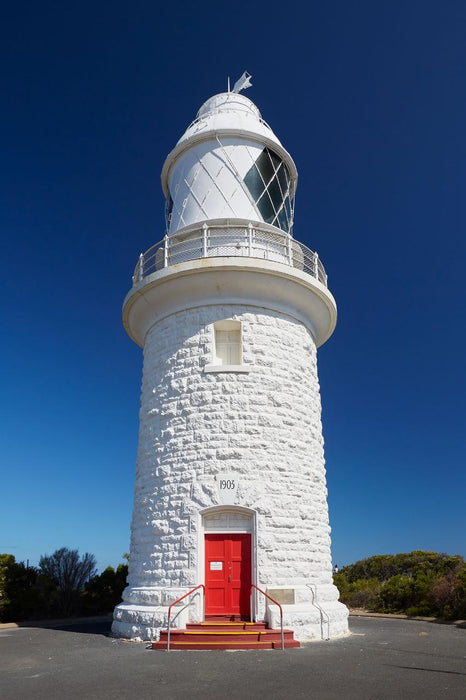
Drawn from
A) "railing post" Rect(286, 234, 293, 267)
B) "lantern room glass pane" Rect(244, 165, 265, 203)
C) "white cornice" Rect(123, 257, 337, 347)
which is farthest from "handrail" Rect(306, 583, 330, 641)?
"lantern room glass pane" Rect(244, 165, 265, 203)

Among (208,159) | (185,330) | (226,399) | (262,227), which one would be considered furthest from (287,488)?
(208,159)

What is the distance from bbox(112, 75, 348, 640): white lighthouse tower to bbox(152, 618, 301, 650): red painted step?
0.39 meters

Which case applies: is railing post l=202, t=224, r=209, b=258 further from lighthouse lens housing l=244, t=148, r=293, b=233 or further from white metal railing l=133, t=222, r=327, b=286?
lighthouse lens housing l=244, t=148, r=293, b=233

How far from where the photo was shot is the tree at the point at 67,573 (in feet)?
60.0

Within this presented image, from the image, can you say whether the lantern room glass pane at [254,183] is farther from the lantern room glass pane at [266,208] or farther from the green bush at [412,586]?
the green bush at [412,586]

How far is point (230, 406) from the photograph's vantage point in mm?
12547

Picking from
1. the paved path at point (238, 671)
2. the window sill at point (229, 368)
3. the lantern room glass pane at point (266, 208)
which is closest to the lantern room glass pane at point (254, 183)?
the lantern room glass pane at point (266, 208)

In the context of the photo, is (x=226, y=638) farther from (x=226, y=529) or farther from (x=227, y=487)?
(x=227, y=487)

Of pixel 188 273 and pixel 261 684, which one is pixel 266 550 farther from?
pixel 188 273

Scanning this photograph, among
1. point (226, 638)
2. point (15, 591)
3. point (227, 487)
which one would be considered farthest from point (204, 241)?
point (15, 591)

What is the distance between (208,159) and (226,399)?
6.83 meters

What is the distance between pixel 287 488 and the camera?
40.4 ft

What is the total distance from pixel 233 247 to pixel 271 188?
280 cm

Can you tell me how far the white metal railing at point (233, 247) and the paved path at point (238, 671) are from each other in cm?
836
